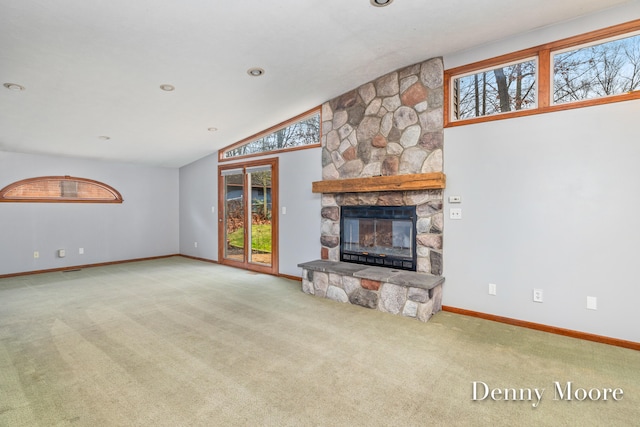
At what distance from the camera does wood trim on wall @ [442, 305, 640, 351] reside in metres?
2.75

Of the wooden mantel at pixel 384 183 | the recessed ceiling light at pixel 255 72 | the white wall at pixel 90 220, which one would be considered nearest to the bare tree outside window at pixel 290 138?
the wooden mantel at pixel 384 183

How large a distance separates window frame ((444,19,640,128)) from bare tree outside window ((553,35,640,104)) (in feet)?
0.17

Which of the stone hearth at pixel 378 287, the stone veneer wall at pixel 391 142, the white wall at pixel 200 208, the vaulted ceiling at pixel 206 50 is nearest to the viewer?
the vaulted ceiling at pixel 206 50

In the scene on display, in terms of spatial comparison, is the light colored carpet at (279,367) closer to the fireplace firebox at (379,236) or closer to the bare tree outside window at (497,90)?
the fireplace firebox at (379,236)

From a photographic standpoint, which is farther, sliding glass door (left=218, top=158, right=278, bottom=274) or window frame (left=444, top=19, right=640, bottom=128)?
sliding glass door (left=218, top=158, right=278, bottom=274)

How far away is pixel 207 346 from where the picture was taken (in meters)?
2.75

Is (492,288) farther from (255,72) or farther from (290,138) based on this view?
(290,138)

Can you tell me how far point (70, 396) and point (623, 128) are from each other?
4677mm

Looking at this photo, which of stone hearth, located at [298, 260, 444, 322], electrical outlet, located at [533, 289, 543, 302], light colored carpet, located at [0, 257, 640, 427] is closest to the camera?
light colored carpet, located at [0, 257, 640, 427]

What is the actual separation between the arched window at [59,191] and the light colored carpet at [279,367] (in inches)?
102

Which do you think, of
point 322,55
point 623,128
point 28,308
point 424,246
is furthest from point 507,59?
point 28,308

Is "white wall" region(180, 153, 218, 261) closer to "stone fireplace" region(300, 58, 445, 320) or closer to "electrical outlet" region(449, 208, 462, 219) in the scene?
"stone fireplace" region(300, 58, 445, 320)

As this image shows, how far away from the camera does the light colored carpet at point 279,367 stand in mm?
1867

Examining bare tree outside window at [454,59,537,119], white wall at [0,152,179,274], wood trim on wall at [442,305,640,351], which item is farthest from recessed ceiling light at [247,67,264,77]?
white wall at [0,152,179,274]
